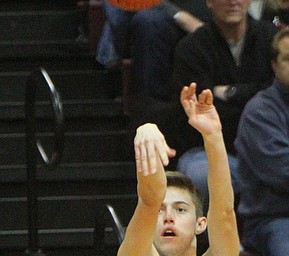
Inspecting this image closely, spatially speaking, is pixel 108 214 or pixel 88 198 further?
pixel 88 198

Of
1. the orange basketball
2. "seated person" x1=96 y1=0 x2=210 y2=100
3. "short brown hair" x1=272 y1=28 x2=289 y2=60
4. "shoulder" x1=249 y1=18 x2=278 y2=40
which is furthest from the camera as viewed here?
"seated person" x1=96 y1=0 x2=210 y2=100

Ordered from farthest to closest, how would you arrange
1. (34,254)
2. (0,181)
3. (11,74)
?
(11,74) < (0,181) < (34,254)

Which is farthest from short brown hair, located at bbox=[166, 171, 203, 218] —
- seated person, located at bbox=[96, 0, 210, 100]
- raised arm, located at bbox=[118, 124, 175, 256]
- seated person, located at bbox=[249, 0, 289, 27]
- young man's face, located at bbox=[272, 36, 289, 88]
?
seated person, located at bbox=[249, 0, 289, 27]

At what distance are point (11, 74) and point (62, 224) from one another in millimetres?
804

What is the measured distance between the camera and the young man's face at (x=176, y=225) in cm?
295

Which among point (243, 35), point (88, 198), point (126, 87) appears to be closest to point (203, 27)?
point (243, 35)

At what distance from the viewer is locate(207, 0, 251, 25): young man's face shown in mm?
4668

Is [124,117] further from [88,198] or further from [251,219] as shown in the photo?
[251,219]

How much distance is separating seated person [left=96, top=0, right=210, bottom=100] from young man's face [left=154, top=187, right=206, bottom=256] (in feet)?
6.17

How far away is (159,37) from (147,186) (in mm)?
2313

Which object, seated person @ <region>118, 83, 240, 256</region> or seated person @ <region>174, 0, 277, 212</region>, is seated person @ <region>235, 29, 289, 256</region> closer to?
seated person @ <region>174, 0, 277, 212</region>

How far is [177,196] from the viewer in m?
3.06

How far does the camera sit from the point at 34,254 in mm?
4586

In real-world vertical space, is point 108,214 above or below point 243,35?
below
